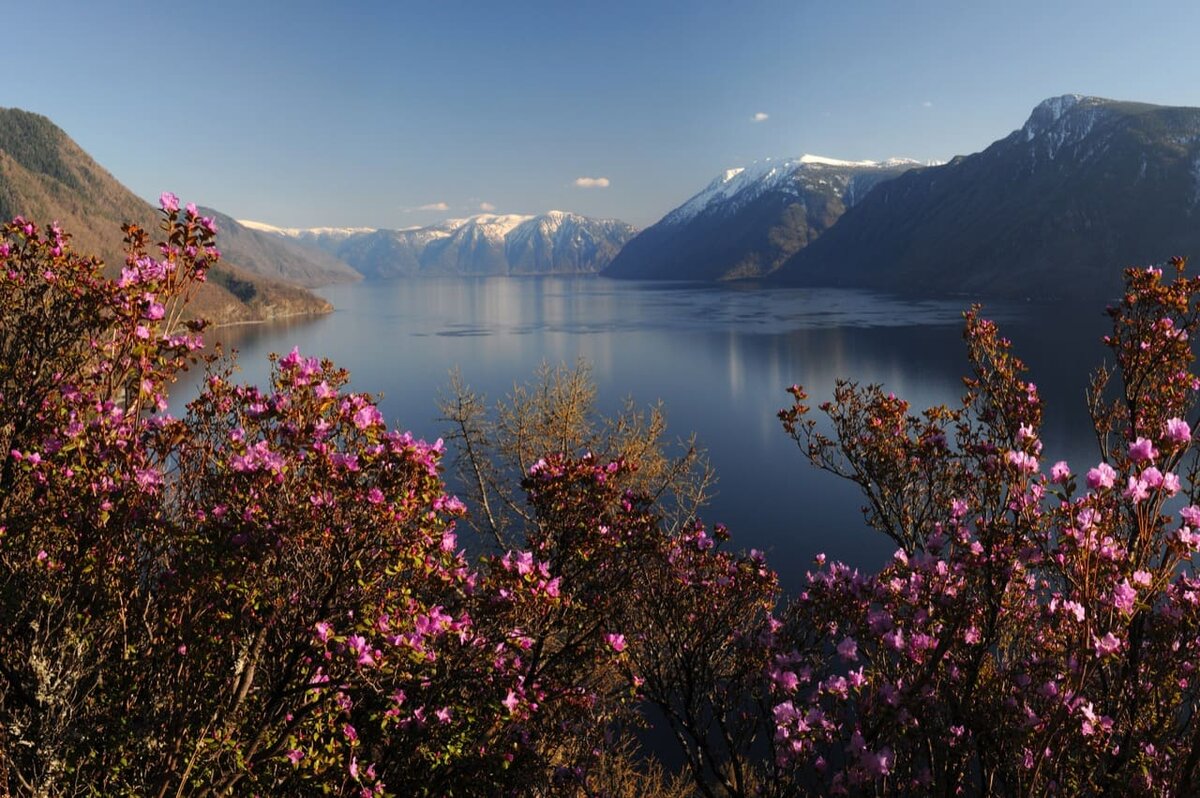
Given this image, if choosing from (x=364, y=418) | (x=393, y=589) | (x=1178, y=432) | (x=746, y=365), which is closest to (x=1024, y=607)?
(x=1178, y=432)

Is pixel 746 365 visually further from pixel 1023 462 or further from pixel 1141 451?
pixel 1141 451

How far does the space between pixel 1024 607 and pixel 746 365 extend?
77475mm

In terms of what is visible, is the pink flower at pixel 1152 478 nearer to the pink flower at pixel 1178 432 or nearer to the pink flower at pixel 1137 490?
the pink flower at pixel 1137 490

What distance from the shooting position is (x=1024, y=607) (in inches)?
324

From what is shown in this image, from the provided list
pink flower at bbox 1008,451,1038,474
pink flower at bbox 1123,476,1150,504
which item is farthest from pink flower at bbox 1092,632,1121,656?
pink flower at bbox 1008,451,1038,474

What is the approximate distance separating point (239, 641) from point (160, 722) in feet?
3.45

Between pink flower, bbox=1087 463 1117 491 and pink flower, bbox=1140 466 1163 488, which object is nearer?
pink flower, bbox=1087 463 1117 491

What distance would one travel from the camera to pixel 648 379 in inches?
2963

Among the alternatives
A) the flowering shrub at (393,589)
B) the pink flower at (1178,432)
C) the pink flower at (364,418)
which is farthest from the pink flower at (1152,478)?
the pink flower at (364,418)

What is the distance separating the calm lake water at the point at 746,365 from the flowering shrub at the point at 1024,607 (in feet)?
68.0

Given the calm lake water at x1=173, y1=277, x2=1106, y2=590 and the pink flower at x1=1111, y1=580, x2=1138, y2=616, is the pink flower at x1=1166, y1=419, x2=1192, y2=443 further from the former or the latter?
the calm lake water at x1=173, y1=277, x2=1106, y2=590

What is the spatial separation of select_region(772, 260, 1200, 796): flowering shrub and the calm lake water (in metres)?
20.7

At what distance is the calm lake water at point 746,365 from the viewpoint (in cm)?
4156

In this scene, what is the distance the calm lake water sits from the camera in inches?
1636
